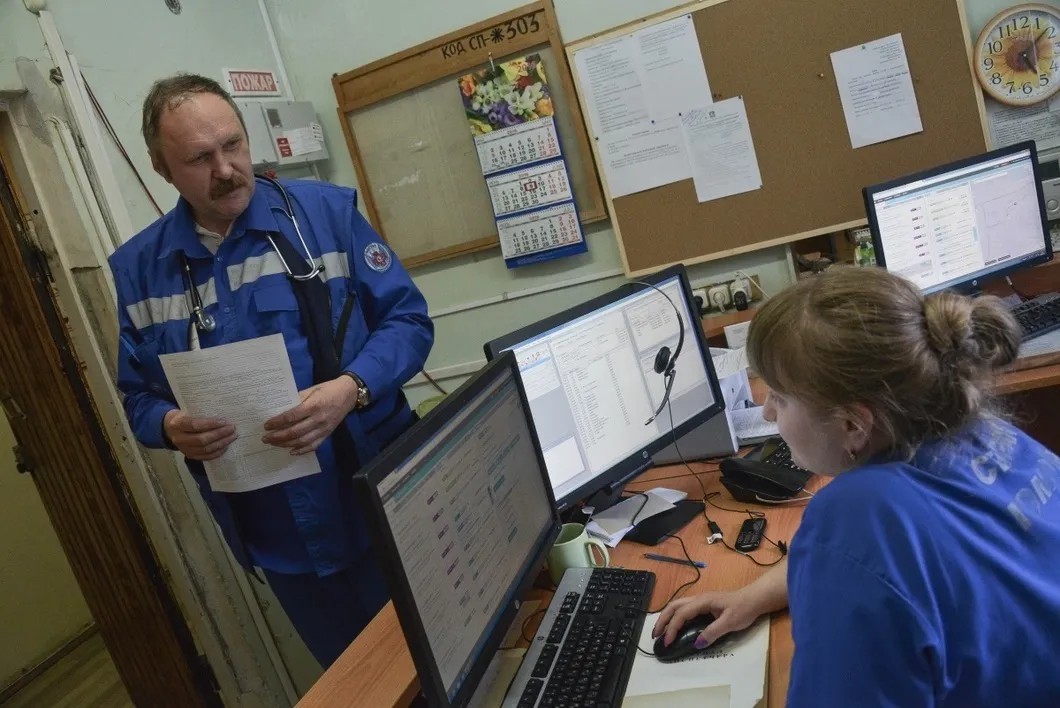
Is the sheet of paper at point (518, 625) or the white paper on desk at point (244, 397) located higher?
the white paper on desk at point (244, 397)

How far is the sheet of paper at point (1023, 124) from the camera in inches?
96.7

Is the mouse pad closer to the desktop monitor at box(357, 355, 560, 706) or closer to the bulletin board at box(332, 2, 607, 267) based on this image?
the desktop monitor at box(357, 355, 560, 706)

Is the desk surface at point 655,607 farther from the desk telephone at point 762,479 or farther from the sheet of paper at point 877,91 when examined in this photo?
the sheet of paper at point 877,91

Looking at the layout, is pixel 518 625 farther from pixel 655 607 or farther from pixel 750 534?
pixel 750 534

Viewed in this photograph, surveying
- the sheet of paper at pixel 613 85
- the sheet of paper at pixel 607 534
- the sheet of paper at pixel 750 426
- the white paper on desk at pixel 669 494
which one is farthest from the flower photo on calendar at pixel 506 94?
the sheet of paper at pixel 607 534

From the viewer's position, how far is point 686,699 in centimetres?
93

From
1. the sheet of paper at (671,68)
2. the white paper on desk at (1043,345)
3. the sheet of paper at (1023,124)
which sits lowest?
the white paper on desk at (1043,345)

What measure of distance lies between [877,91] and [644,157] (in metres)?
0.82

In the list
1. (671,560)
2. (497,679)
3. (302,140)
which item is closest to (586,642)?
(497,679)

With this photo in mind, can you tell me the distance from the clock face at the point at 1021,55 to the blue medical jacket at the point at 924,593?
2.20 m

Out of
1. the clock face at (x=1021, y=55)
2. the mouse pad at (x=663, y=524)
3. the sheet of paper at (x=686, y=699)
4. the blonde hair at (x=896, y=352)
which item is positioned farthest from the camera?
the clock face at (x=1021, y=55)

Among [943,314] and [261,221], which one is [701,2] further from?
[943,314]

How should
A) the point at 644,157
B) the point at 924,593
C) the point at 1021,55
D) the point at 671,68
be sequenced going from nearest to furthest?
the point at 924,593
the point at 1021,55
the point at 671,68
the point at 644,157

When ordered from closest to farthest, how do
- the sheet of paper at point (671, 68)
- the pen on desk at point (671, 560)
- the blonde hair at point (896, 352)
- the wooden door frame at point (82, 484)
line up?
the blonde hair at point (896, 352) < the pen on desk at point (671, 560) < the wooden door frame at point (82, 484) < the sheet of paper at point (671, 68)
